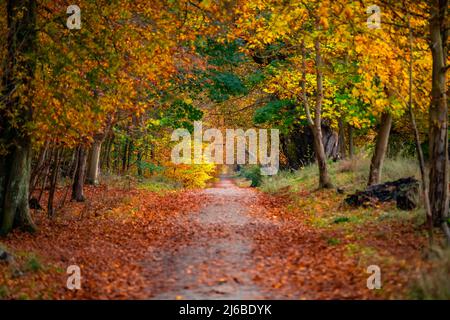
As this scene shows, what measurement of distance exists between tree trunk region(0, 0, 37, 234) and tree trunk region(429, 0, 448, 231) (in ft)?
30.3

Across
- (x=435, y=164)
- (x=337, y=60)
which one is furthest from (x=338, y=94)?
(x=435, y=164)

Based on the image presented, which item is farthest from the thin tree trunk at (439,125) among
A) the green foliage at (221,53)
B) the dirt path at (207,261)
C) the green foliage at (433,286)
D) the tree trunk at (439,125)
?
the green foliage at (221,53)

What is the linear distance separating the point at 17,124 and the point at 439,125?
10293 mm

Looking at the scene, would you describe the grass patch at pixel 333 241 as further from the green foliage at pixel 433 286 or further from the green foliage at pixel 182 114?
the green foliage at pixel 182 114

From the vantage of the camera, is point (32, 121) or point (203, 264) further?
point (32, 121)

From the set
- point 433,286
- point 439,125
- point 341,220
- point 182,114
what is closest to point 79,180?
point 182,114

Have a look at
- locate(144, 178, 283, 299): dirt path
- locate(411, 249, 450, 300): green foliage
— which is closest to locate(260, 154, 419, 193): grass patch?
locate(144, 178, 283, 299): dirt path

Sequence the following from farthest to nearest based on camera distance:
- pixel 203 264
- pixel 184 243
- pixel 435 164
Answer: pixel 184 243
pixel 435 164
pixel 203 264

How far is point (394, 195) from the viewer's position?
47.8 feet

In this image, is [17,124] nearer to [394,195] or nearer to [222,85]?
[394,195]
